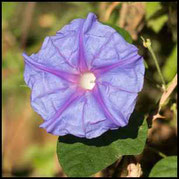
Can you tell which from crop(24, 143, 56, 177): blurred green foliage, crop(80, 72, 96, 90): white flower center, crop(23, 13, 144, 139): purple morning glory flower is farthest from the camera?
crop(24, 143, 56, 177): blurred green foliage

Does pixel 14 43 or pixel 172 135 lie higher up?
pixel 14 43

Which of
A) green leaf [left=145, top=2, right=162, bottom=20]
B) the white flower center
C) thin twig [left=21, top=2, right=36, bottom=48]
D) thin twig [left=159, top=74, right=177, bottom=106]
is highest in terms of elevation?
green leaf [left=145, top=2, right=162, bottom=20]

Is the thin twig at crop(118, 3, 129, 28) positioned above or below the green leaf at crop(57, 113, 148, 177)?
above

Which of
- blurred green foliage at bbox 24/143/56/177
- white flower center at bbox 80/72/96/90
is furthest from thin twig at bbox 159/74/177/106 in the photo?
blurred green foliage at bbox 24/143/56/177

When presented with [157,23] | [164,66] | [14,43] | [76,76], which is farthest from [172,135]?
[14,43]

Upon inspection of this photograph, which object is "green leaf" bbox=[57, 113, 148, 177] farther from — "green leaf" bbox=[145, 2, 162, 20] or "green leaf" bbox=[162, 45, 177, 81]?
"green leaf" bbox=[145, 2, 162, 20]

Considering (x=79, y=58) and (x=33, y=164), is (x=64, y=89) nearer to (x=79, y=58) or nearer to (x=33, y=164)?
(x=79, y=58)
